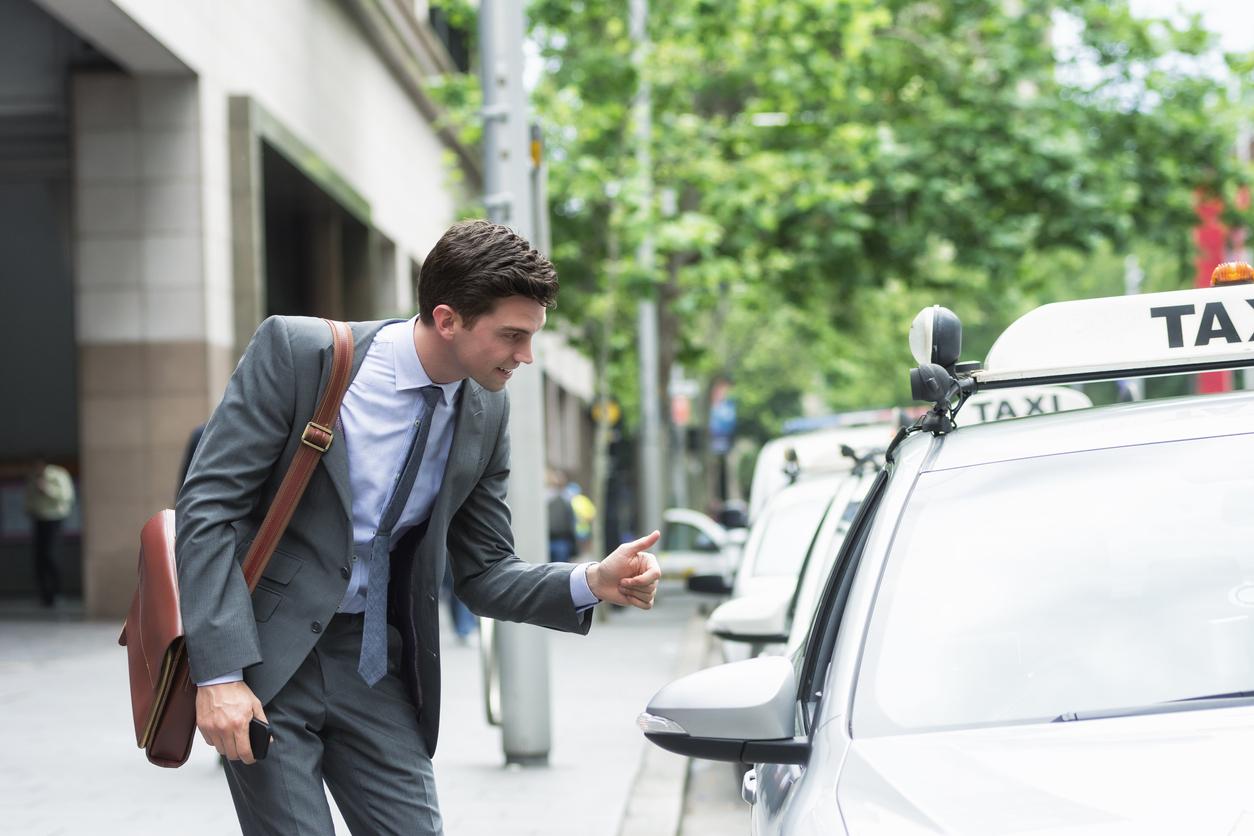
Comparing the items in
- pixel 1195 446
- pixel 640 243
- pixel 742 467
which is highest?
pixel 640 243

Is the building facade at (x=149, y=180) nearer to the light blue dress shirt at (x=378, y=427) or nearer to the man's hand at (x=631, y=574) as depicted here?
the light blue dress shirt at (x=378, y=427)

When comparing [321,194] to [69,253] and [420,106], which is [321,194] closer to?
[69,253]

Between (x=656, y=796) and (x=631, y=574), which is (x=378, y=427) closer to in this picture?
(x=631, y=574)

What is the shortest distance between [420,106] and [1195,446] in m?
20.8

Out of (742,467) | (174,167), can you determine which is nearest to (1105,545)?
(174,167)

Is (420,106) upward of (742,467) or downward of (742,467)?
upward

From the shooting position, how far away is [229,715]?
275 cm

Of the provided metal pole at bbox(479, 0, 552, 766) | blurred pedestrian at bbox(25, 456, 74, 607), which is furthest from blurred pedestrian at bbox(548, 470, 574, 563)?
metal pole at bbox(479, 0, 552, 766)

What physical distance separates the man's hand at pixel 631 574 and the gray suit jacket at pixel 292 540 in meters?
0.14

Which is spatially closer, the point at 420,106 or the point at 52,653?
the point at 52,653

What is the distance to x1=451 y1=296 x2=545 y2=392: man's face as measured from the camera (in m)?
2.93

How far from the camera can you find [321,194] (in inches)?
717

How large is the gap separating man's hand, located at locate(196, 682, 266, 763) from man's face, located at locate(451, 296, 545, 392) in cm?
70

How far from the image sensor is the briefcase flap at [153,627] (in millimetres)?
2832
